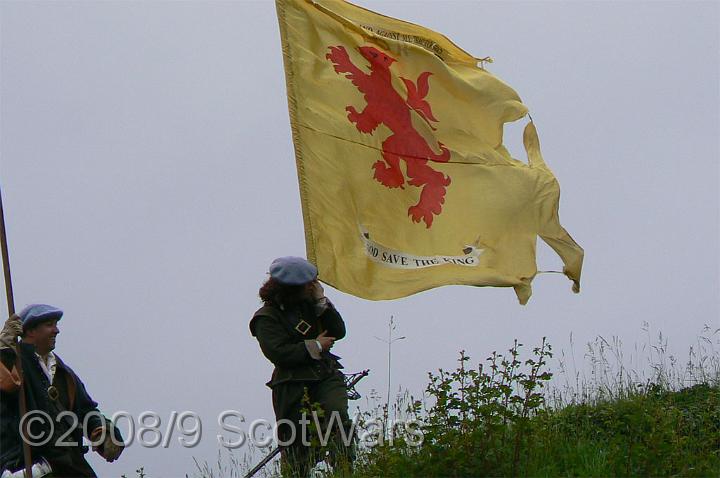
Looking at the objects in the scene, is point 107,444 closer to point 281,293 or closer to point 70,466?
Answer: point 70,466

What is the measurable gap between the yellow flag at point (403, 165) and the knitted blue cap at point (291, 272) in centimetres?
76

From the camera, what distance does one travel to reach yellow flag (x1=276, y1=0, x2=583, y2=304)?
1063 centimetres

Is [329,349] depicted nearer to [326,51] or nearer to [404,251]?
[404,251]

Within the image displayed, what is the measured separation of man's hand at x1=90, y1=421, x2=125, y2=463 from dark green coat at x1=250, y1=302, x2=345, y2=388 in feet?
3.56

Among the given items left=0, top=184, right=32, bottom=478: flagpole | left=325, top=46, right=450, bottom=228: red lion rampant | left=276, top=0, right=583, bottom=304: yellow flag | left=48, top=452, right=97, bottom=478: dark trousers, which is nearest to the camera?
left=0, top=184, right=32, bottom=478: flagpole

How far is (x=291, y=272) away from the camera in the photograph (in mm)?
9461

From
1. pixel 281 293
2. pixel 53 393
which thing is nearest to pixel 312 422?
pixel 281 293

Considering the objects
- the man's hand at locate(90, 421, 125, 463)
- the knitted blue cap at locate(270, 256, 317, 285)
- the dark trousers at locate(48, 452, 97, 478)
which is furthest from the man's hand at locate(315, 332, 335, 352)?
the dark trousers at locate(48, 452, 97, 478)

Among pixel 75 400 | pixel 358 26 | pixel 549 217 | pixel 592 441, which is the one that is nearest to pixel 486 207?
pixel 549 217

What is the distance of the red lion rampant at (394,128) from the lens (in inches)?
440

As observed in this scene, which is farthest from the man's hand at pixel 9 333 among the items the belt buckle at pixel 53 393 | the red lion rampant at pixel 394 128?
the red lion rampant at pixel 394 128

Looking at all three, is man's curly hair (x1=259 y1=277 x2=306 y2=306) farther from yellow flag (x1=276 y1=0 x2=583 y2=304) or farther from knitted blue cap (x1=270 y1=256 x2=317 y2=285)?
yellow flag (x1=276 y1=0 x2=583 y2=304)

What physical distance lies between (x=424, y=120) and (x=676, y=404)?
9.83 feet

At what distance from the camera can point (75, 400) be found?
9.18 m
